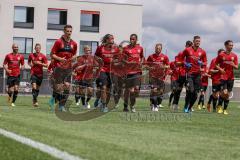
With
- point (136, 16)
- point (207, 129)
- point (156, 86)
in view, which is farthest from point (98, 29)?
point (207, 129)

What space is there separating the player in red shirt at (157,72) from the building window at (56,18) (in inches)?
1625

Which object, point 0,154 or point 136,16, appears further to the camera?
point 136,16

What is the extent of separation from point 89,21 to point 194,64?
4599 centimetres

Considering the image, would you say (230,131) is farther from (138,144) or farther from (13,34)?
(13,34)

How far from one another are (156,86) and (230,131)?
8.63 metres

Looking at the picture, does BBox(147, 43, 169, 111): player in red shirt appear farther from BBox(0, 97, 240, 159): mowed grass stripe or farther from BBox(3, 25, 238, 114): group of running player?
BBox(0, 97, 240, 159): mowed grass stripe

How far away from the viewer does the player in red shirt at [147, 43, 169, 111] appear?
17734 mm

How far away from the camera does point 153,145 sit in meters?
7.65

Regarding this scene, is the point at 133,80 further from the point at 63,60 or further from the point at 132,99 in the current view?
the point at 63,60

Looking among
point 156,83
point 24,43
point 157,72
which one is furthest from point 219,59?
point 24,43

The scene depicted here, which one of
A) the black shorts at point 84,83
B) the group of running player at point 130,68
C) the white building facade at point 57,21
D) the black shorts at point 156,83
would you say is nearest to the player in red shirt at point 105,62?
the group of running player at point 130,68

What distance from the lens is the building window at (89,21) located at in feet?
200

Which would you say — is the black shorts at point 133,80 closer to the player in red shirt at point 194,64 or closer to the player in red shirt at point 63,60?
the player in red shirt at point 194,64

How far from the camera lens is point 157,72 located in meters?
18.7
